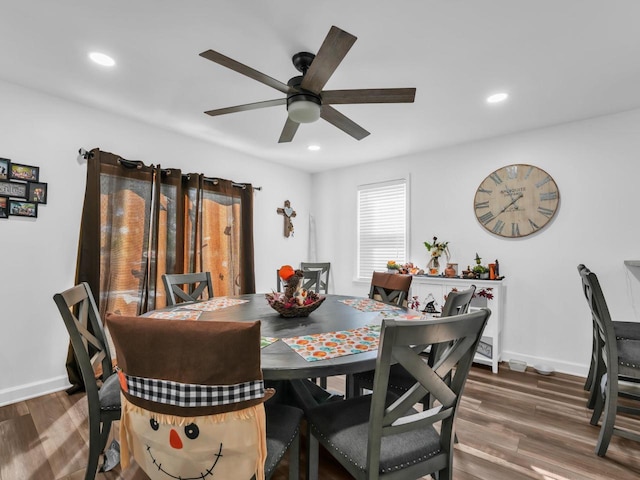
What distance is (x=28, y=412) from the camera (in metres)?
2.30

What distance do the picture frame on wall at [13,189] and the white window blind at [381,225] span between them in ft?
12.3

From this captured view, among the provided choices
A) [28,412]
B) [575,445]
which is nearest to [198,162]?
[28,412]

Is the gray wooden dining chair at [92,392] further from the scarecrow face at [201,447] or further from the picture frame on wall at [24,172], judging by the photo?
the picture frame on wall at [24,172]

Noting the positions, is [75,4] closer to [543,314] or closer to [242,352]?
[242,352]

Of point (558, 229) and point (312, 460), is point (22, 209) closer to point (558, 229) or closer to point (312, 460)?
point (312, 460)

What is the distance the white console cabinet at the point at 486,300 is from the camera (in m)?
3.22

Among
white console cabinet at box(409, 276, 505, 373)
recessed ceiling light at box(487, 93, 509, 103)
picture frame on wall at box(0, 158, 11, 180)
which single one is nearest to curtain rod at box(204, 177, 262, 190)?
picture frame on wall at box(0, 158, 11, 180)

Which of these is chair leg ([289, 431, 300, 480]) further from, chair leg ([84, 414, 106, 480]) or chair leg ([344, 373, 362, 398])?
chair leg ([84, 414, 106, 480])

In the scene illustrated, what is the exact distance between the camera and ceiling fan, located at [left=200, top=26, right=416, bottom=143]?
1.53 m

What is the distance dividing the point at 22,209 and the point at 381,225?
3845 millimetres

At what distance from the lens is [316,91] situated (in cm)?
186

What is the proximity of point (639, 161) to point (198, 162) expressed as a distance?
14.5 ft

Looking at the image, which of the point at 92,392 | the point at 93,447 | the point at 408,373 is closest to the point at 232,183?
the point at 92,392

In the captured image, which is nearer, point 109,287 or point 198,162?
point 109,287
